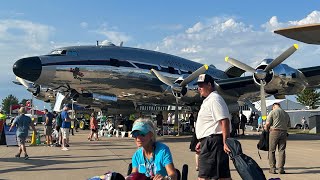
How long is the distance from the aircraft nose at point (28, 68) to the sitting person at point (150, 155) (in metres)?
13.8

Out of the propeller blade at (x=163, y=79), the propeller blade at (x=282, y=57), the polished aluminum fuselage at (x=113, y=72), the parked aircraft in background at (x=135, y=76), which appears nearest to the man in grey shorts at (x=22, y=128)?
the parked aircraft in background at (x=135, y=76)

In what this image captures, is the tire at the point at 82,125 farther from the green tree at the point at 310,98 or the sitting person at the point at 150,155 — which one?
the green tree at the point at 310,98

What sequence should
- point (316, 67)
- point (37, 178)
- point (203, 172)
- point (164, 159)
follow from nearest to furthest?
point (164, 159) → point (203, 172) → point (37, 178) → point (316, 67)

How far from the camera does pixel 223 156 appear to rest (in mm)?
4875

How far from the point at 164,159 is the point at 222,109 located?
1.50 metres

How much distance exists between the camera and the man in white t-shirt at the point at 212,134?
4.83m

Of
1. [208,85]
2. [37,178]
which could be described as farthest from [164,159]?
[37,178]

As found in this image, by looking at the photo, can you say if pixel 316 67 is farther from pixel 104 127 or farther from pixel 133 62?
pixel 104 127

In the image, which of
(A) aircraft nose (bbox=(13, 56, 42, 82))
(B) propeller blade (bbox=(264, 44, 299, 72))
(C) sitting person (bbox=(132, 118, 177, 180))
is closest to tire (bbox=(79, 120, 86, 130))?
(A) aircraft nose (bbox=(13, 56, 42, 82))

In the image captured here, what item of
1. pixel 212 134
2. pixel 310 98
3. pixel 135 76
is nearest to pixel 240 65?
pixel 135 76

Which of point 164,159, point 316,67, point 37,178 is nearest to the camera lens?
point 164,159

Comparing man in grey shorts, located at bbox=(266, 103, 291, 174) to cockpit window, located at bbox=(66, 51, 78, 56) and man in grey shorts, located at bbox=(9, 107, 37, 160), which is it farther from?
cockpit window, located at bbox=(66, 51, 78, 56)

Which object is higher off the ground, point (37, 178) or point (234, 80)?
point (234, 80)

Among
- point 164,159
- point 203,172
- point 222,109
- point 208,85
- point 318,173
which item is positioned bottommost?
point 318,173
